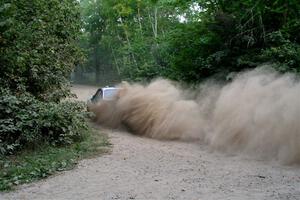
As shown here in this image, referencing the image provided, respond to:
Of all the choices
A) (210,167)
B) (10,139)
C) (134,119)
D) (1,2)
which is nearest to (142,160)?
(210,167)

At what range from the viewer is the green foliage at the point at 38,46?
40.7 feet

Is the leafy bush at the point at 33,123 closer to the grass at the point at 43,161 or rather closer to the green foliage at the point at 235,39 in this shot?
the grass at the point at 43,161

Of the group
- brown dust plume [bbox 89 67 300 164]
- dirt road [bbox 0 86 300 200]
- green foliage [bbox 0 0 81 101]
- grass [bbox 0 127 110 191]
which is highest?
green foliage [bbox 0 0 81 101]

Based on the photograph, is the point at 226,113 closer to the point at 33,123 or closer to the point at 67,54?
the point at 33,123

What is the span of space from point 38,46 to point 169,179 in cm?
804

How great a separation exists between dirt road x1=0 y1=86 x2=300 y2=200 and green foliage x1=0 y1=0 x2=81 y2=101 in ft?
13.9

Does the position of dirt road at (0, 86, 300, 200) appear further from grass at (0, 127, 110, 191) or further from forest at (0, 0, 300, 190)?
forest at (0, 0, 300, 190)

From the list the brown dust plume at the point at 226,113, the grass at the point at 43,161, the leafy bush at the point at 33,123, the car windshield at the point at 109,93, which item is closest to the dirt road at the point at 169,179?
the grass at the point at 43,161

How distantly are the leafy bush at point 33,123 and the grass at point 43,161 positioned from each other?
31cm

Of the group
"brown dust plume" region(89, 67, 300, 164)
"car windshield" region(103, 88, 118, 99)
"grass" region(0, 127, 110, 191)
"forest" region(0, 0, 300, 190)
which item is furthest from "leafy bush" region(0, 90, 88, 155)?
"car windshield" region(103, 88, 118, 99)

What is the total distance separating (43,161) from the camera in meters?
9.62

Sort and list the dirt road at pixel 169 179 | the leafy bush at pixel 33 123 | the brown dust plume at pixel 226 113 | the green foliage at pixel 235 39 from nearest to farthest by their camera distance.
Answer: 1. the dirt road at pixel 169 179
2. the brown dust plume at pixel 226 113
3. the leafy bush at pixel 33 123
4. the green foliage at pixel 235 39

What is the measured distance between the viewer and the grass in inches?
328

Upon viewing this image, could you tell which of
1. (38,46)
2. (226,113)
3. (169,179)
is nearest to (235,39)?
(226,113)
